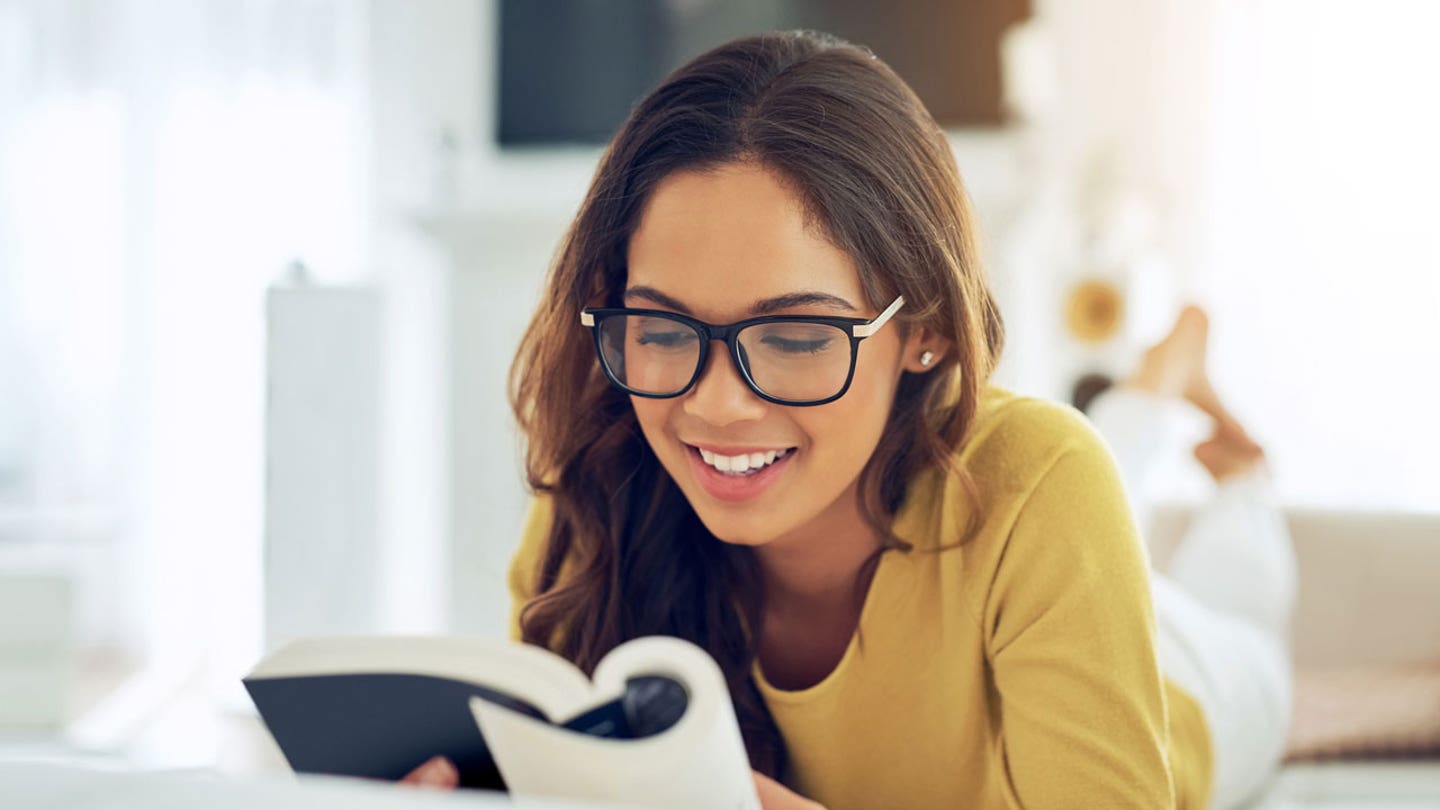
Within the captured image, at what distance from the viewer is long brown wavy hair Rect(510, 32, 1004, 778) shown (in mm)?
929

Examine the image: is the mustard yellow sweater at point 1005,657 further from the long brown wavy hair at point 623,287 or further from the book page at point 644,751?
the book page at point 644,751

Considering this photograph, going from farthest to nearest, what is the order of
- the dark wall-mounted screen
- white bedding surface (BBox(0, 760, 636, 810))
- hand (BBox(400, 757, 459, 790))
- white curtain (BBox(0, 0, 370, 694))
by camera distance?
white curtain (BBox(0, 0, 370, 694)) < the dark wall-mounted screen < hand (BBox(400, 757, 459, 790)) < white bedding surface (BBox(0, 760, 636, 810))

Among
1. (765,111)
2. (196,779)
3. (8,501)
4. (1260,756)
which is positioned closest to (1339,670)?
(1260,756)

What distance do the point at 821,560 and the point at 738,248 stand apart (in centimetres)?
37

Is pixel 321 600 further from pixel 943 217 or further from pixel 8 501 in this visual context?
pixel 8 501

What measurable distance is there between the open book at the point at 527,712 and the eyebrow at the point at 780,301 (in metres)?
0.30

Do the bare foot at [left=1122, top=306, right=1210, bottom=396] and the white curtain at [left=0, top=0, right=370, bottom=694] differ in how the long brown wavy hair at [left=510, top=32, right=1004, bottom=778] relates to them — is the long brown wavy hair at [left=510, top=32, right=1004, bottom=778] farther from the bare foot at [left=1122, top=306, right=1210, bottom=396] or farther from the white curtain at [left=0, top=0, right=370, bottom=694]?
the white curtain at [left=0, top=0, right=370, bottom=694]

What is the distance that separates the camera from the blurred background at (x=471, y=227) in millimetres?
3223

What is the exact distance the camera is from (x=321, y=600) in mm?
1632

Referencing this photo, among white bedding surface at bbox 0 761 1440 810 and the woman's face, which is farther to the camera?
the woman's face

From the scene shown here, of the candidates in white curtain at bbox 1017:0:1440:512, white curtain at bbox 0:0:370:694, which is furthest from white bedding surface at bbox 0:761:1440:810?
white curtain at bbox 0:0:370:694

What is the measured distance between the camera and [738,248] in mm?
893

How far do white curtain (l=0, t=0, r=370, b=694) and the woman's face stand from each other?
9.52ft

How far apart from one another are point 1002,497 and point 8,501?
366 centimetres
